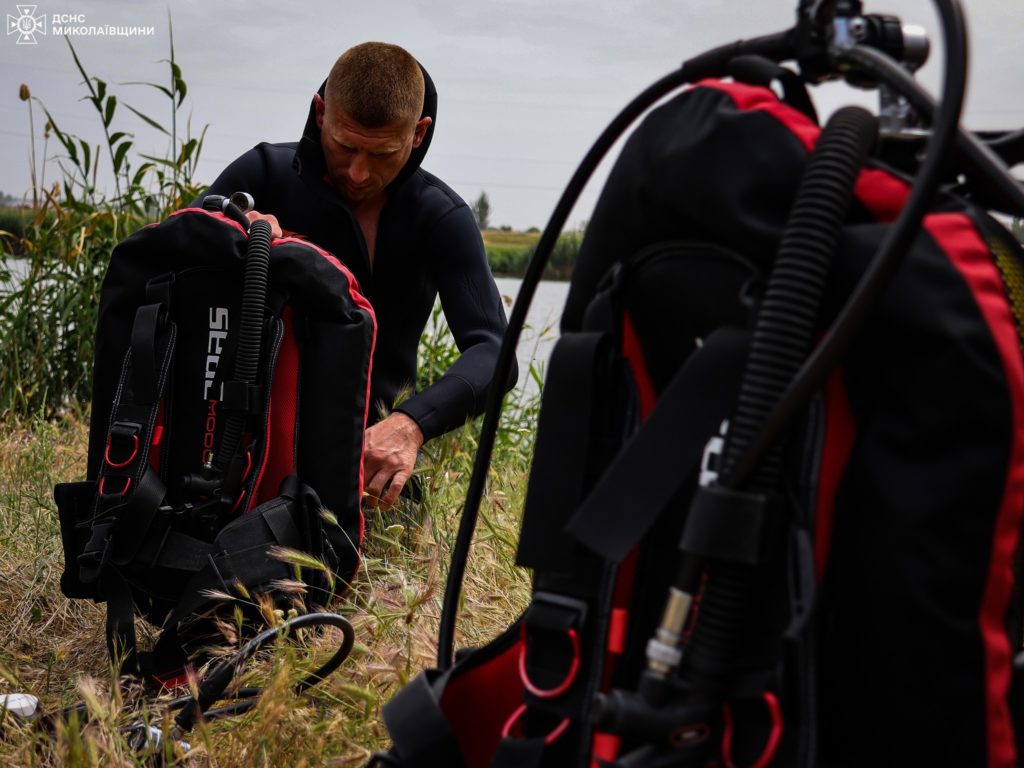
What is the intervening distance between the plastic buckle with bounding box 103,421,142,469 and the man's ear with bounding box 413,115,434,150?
1.44m

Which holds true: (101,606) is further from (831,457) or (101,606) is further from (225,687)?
(831,457)

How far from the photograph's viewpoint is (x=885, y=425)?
101 centimetres

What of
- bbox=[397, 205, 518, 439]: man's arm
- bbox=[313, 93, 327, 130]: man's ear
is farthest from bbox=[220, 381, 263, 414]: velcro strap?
bbox=[313, 93, 327, 130]: man's ear

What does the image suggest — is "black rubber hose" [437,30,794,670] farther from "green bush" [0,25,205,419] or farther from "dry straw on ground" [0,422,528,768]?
"green bush" [0,25,205,419]

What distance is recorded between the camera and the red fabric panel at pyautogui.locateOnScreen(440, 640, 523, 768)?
1342mm

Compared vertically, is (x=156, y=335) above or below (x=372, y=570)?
above

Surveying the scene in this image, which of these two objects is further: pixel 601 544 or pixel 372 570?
pixel 372 570

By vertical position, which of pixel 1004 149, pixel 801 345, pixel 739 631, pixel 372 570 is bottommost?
pixel 372 570

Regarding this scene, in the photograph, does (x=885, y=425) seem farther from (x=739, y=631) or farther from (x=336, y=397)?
(x=336, y=397)

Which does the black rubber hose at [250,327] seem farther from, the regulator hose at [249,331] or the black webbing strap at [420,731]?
the black webbing strap at [420,731]

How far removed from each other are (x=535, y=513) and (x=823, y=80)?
0.56 meters

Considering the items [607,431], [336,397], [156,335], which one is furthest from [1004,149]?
[156,335]

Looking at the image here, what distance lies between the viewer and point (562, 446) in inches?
48.2

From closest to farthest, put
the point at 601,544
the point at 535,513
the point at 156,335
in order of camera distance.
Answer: the point at 601,544 → the point at 535,513 → the point at 156,335
